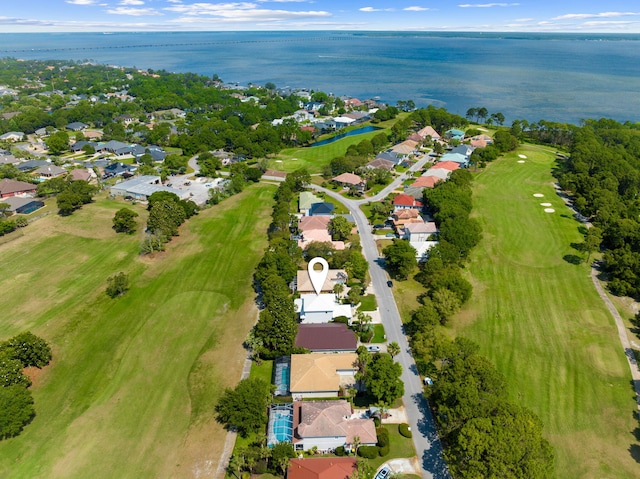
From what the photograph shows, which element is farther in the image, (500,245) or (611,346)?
(500,245)

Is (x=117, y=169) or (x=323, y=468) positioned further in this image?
(x=117, y=169)

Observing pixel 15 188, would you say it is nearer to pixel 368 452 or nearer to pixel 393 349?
pixel 393 349

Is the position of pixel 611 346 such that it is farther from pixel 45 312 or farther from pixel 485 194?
pixel 45 312

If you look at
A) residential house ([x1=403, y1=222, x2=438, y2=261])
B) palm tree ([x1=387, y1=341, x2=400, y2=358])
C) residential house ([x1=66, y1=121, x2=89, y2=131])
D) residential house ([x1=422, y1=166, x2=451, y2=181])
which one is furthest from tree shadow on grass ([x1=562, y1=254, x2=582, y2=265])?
residential house ([x1=66, y1=121, x2=89, y2=131])

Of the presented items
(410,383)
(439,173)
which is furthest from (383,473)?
(439,173)

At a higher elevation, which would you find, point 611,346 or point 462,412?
point 462,412

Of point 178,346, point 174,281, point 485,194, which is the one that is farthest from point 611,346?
point 174,281
